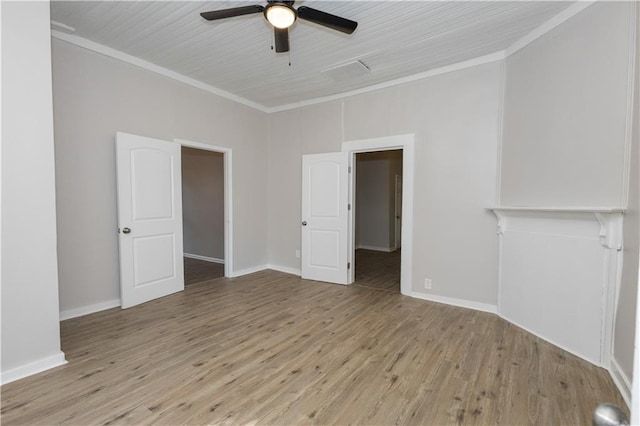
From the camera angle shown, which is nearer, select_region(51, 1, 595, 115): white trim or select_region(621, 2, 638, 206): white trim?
select_region(621, 2, 638, 206): white trim

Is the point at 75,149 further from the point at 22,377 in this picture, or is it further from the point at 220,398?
the point at 220,398

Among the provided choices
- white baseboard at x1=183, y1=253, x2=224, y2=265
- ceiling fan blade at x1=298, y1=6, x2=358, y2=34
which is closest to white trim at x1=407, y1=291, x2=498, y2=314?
ceiling fan blade at x1=298, y1=6, x2=358, y2=34

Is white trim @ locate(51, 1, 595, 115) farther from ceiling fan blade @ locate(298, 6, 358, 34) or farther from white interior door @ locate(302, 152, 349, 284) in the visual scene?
ceiling fan blade @ locate(298, 6, 358, 34)

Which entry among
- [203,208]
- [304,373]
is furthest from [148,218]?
[203,208]

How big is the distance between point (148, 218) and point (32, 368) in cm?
182

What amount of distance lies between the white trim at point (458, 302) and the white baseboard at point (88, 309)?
363cm

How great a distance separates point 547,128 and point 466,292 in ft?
6.39

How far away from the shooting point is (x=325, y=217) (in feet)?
15.0

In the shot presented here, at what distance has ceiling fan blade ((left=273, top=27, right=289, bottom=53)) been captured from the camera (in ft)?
7.72

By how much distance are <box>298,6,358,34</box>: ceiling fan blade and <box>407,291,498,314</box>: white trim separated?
10.3 feet

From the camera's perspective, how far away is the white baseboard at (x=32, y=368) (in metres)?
2.02

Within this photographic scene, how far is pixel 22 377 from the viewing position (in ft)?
6.77

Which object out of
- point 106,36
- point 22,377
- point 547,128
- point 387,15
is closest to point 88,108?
point 106,36

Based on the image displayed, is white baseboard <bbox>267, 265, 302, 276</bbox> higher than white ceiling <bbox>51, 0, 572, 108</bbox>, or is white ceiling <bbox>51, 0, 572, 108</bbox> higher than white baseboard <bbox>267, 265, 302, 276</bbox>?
white ceiling <bbox>51, 0, 572, 108</bbox>
